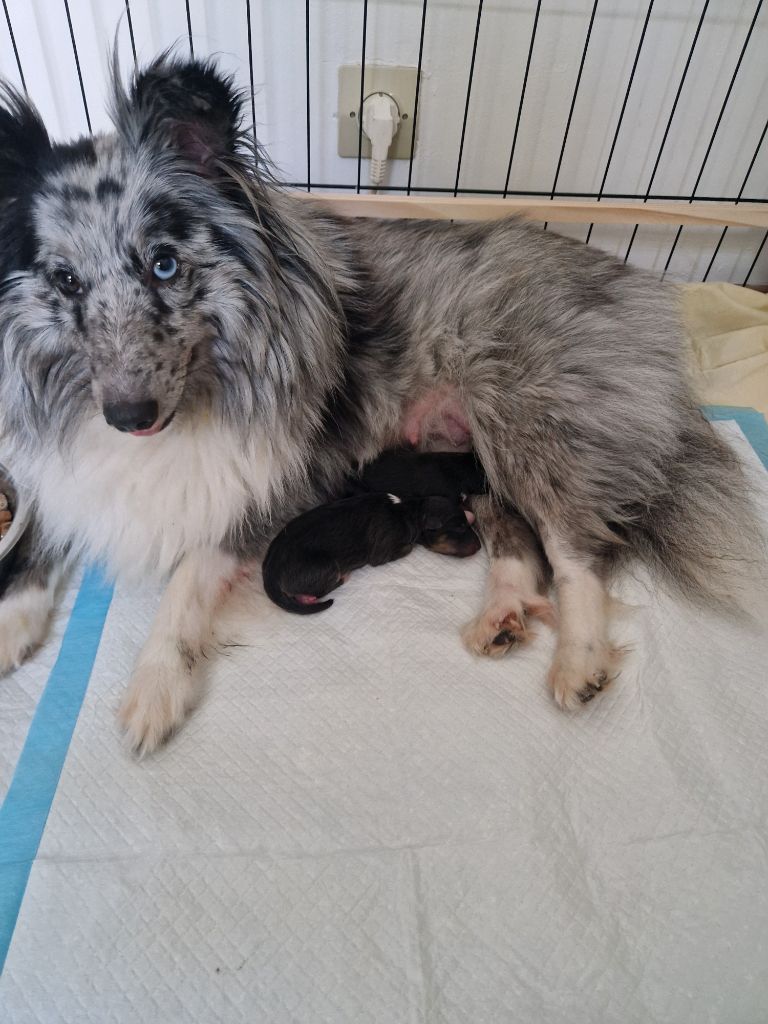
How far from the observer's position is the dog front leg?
156 centimetres

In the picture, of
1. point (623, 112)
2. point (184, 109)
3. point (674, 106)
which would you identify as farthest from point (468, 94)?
point (184, 109)

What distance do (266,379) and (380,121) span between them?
144 centimetres

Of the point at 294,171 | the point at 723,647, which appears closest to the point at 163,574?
the point at 723,647

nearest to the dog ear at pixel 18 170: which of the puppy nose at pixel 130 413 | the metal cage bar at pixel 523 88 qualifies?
the puppy nose at pixel 130 413

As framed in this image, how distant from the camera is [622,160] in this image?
283cm

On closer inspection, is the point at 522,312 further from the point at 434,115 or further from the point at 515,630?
the point at 434,115

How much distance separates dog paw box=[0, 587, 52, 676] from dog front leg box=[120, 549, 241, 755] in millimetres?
284

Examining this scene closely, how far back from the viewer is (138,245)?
4.44ft

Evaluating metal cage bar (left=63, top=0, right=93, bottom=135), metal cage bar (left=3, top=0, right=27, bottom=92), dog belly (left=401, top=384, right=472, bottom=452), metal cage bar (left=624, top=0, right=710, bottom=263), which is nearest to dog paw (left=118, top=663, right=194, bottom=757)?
dog belly (left=401, top=384, right=472, bottom=452)

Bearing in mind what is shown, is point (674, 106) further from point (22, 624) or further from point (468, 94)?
point (22, 624)

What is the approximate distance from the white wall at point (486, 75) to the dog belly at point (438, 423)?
1.20 m

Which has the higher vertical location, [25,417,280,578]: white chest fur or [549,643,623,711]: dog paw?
[25,417,280,578]: white chest fur

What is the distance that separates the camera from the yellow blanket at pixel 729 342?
2.62 metres

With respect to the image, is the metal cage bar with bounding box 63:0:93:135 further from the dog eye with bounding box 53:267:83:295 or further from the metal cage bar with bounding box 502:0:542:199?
the metal cage bar with bounding box 502:0:542:199
